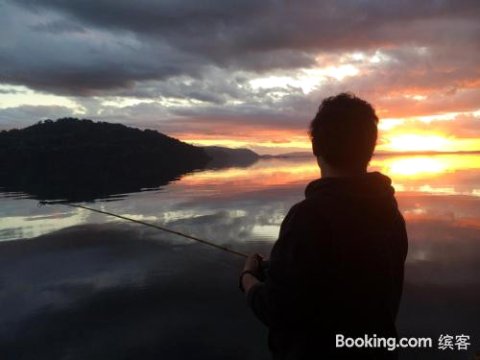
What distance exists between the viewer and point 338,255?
2.55 m

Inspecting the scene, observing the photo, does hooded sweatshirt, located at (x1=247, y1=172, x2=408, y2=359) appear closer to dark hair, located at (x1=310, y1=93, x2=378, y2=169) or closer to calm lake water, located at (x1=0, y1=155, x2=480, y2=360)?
dark hair, located at (x1=310, y1=93, x2=378, y2=169)

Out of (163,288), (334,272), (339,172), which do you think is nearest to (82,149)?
(163,288)

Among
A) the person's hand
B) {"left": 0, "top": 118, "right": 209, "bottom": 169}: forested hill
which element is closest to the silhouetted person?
the person's hand

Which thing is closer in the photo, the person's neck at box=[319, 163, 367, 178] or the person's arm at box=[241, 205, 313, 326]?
the person's arm at box=[241, 205, 313, 326]

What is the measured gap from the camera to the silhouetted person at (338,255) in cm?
255

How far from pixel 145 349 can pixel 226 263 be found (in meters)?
8.53

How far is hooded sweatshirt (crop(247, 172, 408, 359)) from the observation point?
2.54 metres

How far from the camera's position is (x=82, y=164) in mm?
147625

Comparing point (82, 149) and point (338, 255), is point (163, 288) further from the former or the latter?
point (82, 149)

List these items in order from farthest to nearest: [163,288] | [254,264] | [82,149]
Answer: [82,149], [163,288], [254,264]

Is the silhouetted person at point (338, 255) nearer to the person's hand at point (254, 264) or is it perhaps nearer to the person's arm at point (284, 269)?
the person's arm at point (284, 269)

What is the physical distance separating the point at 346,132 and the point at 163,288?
16134 mm

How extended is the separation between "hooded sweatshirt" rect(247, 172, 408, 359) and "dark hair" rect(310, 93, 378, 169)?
15 centimetres

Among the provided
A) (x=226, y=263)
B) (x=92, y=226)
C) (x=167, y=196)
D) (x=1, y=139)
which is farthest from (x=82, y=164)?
(x=226, y=263)
